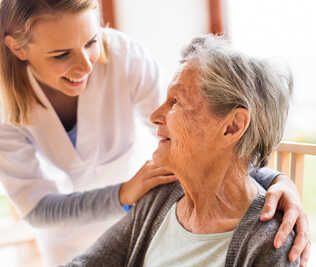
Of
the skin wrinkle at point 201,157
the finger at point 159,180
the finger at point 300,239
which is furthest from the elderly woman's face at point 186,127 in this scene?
the finger at point 300,239

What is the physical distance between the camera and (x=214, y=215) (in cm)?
111

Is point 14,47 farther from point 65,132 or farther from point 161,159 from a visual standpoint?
point 161,159

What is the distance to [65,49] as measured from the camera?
1.27m

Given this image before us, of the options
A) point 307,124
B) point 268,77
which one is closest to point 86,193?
point 268,77

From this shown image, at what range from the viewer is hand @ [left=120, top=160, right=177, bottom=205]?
51.0 inches

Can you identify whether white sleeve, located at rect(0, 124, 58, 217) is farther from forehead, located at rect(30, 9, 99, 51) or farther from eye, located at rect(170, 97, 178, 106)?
eye, located at rect(170, 97, 178, 106)

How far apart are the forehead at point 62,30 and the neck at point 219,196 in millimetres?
575

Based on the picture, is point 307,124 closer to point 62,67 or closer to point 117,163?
point 117,163

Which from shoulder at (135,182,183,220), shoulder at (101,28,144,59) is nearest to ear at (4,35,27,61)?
shoulder at (101,28,144,59)

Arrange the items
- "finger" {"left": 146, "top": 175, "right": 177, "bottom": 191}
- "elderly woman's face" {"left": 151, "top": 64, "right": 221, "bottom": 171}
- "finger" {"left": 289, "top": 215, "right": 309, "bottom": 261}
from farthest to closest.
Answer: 1. "finger" {"left": 146, "top": 175, "right": 177, "bottom": 191}
2. "elderly woman's face" {"left": 151, "top": 64, "right": 221, "bottom": 171}
3. "finger" {"left": 289, "top": 215, "right": 309, "bottom": 261}

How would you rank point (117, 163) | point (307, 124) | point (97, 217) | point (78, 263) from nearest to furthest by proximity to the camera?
1. point (78, 263)
2. point (97, 217)
3. point (117, 163)
4. point (307, 124)

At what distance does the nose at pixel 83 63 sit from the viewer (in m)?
1.31

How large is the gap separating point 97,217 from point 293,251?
31.6 inches

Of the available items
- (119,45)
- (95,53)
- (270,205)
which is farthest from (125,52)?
(270,205)
